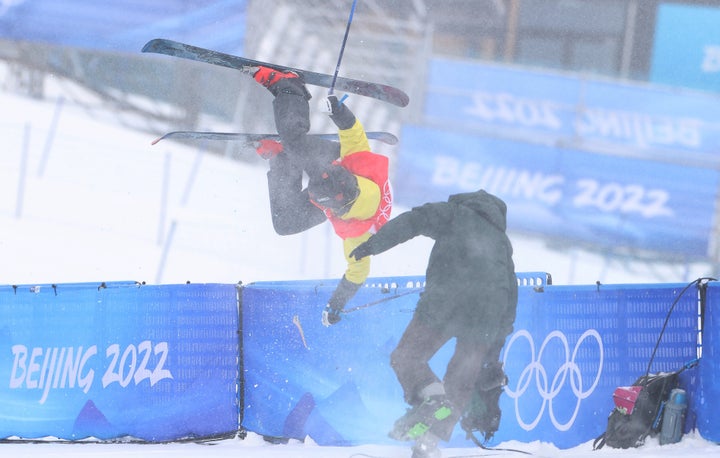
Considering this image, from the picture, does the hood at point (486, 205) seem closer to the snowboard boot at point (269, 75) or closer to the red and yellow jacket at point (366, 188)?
the red and yellow jacket at point (366, 188)

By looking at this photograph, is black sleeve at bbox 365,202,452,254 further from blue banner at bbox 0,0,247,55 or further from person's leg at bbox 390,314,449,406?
blue banner at bbox 0,0,247,55

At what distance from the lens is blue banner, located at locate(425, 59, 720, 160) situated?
9.62 metres

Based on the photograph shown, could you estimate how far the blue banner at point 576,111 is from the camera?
9.62m

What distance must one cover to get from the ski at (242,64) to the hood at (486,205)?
1323 millimetres

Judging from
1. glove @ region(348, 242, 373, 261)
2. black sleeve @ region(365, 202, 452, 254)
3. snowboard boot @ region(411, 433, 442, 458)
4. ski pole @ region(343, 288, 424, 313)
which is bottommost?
snowboard boot @ region(411, 433, 442, 458)

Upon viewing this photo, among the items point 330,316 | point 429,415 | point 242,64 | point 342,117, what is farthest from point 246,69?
point 429,415

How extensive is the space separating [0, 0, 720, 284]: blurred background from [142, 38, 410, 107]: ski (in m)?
3.28

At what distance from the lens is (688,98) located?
965 centimetres

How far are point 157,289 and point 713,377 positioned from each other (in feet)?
9.96

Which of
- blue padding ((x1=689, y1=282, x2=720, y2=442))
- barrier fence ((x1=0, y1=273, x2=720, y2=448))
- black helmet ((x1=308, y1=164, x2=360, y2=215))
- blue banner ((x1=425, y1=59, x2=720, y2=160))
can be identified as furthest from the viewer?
blue banner ((x1=425, y1=59, x2=720, y2=160))

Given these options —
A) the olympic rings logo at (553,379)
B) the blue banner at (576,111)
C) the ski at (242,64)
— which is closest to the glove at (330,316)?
the olympic rings logo at (553,379)

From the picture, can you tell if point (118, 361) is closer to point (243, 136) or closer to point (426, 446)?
point (243, 136)

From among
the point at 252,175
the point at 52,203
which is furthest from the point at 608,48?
the point at 52,203

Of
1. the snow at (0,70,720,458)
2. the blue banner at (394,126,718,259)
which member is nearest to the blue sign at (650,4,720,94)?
the blue banner at (394,126,718,259)
